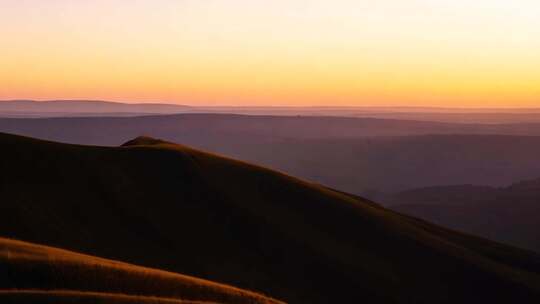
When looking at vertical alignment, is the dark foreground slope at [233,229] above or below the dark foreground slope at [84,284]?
below

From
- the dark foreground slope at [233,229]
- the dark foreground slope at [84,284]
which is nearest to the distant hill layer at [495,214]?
the dark foreground slope at [233,229]

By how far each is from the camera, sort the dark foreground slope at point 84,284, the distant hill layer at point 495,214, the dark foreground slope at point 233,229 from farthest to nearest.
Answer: the distant hill layer at point 495,214
the dark foreground slope at point 233,229
the dark foreground slope at point 84,284

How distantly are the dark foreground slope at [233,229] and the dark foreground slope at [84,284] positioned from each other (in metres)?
14.1

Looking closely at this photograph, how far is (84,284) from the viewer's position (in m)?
26.3

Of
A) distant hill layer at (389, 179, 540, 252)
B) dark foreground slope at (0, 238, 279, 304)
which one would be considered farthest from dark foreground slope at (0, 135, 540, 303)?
distant hill layer at (389, 179, 540, 252)

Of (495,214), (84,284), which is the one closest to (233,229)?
(84,284)

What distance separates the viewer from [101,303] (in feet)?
77.6

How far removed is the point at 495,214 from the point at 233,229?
13232 cm

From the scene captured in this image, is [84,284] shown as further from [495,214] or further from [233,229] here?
[495,214]

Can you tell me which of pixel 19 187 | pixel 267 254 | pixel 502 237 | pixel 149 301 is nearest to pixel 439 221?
pixel 502 237

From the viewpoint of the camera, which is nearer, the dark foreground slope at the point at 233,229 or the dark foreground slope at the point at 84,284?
the dark foreground slope at the point at 84,284

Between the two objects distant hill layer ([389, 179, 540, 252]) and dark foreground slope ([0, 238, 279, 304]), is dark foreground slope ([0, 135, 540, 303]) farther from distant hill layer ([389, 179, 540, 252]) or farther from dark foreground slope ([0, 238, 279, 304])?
distant hill layer ([389, 179, 540, 252])

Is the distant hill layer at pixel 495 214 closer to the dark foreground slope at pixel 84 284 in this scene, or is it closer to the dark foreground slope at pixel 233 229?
the dark foreground slope at pixel 233 229

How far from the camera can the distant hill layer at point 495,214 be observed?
154875mm
